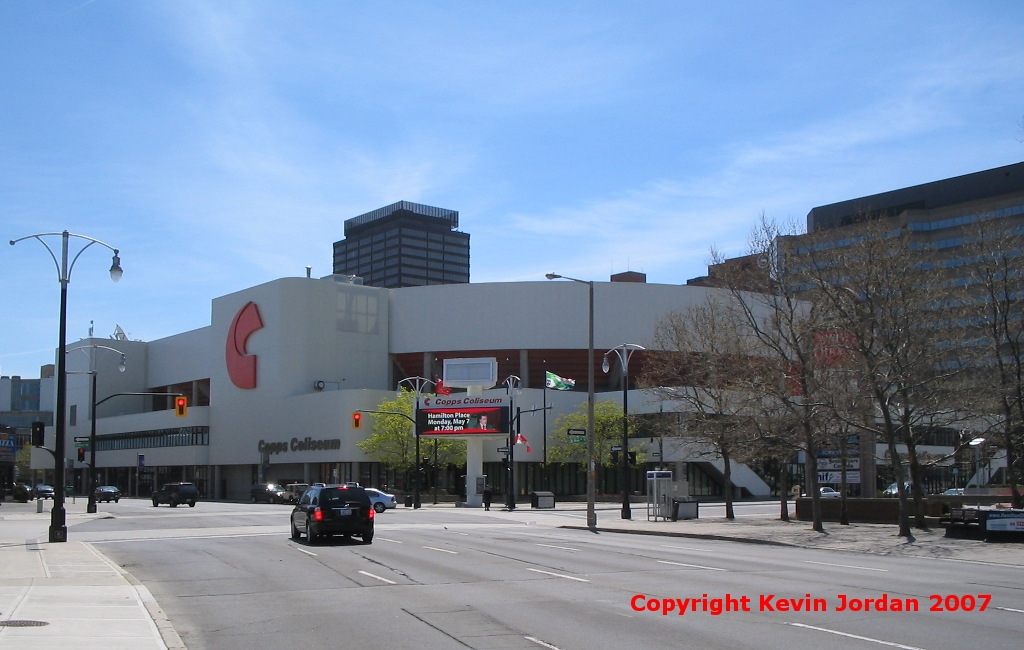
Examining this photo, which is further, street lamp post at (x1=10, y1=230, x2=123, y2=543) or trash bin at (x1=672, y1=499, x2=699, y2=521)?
trash bin at (x1=672, y1=499, x2=699, y2=521)

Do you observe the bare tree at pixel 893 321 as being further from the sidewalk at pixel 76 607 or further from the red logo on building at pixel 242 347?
the red logo on building at pixel 242 347

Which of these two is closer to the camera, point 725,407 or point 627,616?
point 627,616

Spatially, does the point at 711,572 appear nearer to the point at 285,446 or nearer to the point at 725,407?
the point at 725,407

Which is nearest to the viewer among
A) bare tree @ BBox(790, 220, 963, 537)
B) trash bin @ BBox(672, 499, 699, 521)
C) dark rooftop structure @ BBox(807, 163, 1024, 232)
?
bare tree @ BBox(790, 220, 963, 537)

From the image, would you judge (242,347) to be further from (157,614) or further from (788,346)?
(157,614)

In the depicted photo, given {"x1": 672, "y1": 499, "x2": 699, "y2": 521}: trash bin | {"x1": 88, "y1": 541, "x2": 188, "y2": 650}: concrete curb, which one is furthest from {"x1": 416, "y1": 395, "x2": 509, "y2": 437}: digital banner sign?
{"x1": 88, "y1": 541, "x2": 188, "y2": 650}: concrete curb

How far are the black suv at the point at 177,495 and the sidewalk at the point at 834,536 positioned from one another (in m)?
34.1

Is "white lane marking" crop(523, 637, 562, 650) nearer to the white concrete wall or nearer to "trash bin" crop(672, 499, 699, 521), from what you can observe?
"trash bin" crop(672, 499, 699, 521)

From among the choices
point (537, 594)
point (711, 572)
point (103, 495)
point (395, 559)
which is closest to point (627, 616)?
point (537, 594)

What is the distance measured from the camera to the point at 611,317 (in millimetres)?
97000

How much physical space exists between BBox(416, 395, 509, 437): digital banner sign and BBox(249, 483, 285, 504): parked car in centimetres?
1705

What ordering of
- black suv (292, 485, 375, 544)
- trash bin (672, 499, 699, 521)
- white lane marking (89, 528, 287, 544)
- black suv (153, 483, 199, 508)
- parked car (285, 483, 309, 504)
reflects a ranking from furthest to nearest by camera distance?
parked car (285, 483, 309, 504) < black suv (153, 483, 199, 508) < trash bin (672, 499, 699, 521) < white lane marking (89, 528, 287, 544) < black suv (292, 485, 375, 544)

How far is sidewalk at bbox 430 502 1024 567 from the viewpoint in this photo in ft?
84.2

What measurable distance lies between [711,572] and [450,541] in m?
12.2
